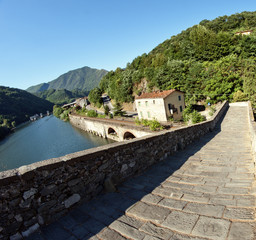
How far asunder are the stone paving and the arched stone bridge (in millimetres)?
20031

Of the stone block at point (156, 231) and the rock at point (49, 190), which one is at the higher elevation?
the rock at point (49, 190)

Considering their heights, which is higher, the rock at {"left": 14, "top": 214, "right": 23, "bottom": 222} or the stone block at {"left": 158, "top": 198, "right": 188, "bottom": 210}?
the rock at {"left": 14, "top": 214, "right": 23, "bottom": 222}

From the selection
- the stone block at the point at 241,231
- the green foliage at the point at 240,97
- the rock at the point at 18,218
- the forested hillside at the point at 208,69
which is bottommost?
the green foliage at the point at 240,97

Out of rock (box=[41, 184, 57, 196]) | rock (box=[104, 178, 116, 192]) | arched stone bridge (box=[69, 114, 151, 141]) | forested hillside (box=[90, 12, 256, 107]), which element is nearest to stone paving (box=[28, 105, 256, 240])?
rock (box=[104, 178, 116, 192])

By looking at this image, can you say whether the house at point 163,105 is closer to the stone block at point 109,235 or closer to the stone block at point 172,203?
the stone block at point 172,203

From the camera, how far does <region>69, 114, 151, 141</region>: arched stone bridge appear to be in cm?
2609

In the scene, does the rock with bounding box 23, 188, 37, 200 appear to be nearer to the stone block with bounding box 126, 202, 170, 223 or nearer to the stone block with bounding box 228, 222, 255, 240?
the stone block with bounding box 126, 202, 170, 223

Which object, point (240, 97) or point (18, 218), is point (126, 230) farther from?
point (240, 97)

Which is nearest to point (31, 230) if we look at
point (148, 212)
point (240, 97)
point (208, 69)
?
point (148, 212)

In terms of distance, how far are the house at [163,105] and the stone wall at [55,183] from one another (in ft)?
80.5

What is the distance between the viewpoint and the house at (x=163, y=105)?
27828mm

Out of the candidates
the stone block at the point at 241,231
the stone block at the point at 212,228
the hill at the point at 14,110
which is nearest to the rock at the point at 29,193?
the stone block at the point at 212,228

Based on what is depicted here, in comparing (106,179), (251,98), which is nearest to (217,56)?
(251,98)

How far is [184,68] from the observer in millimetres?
33969
